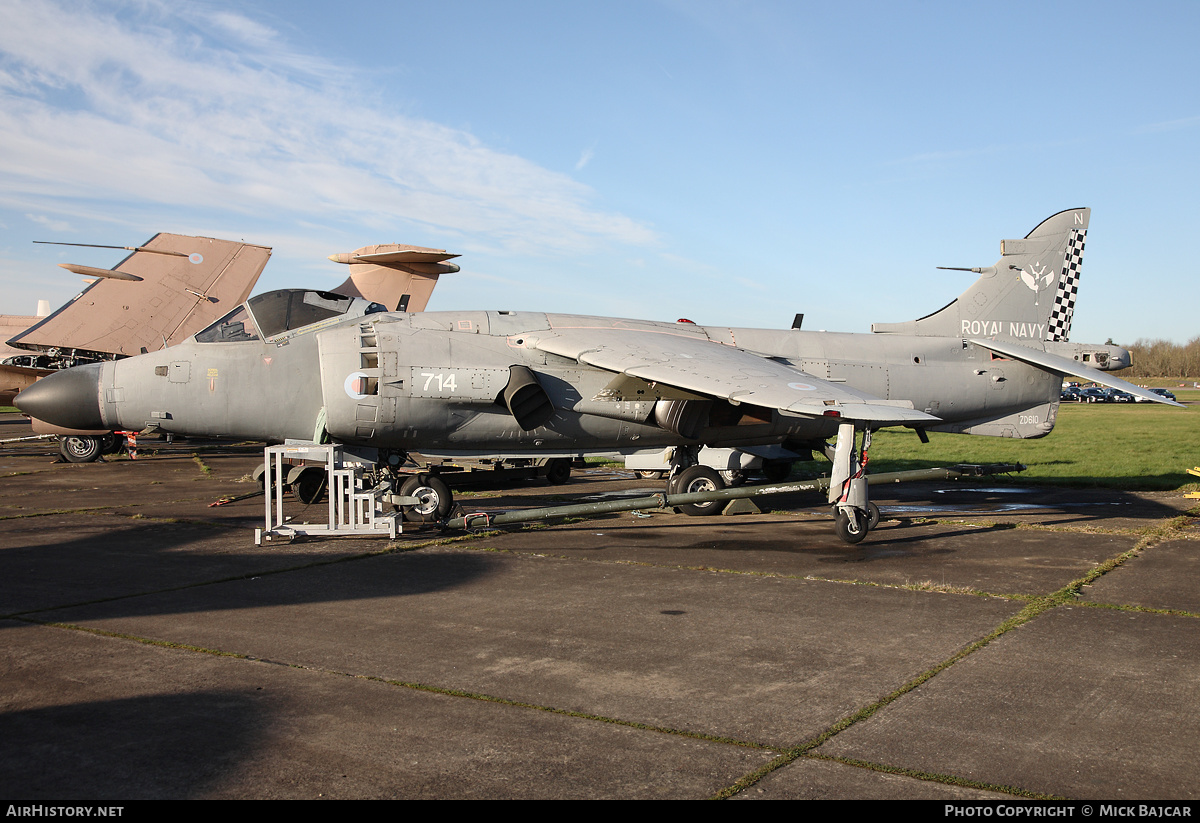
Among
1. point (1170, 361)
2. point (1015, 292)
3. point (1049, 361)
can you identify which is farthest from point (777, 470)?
point (1170, 361)

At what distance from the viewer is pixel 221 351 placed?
10617 millimetres

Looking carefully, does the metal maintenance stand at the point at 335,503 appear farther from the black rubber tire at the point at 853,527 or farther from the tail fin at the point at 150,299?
the tail fin at the point at 150,299

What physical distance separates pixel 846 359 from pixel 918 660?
774 cm

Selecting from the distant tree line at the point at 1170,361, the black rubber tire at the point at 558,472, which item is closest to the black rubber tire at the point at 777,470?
the black rubber tire at the point at 558,472

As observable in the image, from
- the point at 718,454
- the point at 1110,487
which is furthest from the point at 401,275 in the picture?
the point at 1110,487

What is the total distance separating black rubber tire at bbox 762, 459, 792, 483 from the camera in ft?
46.0

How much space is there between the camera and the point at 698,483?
39.1 feet

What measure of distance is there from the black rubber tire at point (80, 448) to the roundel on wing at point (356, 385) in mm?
13176

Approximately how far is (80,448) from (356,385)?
1340 cm

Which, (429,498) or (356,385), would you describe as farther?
(429,498)

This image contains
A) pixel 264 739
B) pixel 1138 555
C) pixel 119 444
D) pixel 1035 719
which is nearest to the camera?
pixel 264 739

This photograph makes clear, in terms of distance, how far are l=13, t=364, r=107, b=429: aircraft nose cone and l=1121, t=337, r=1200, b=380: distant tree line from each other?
134921 mm

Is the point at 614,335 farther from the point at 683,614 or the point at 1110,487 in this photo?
the point at 1110,487

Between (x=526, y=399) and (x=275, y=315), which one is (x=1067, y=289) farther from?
(x=275, y=315)
